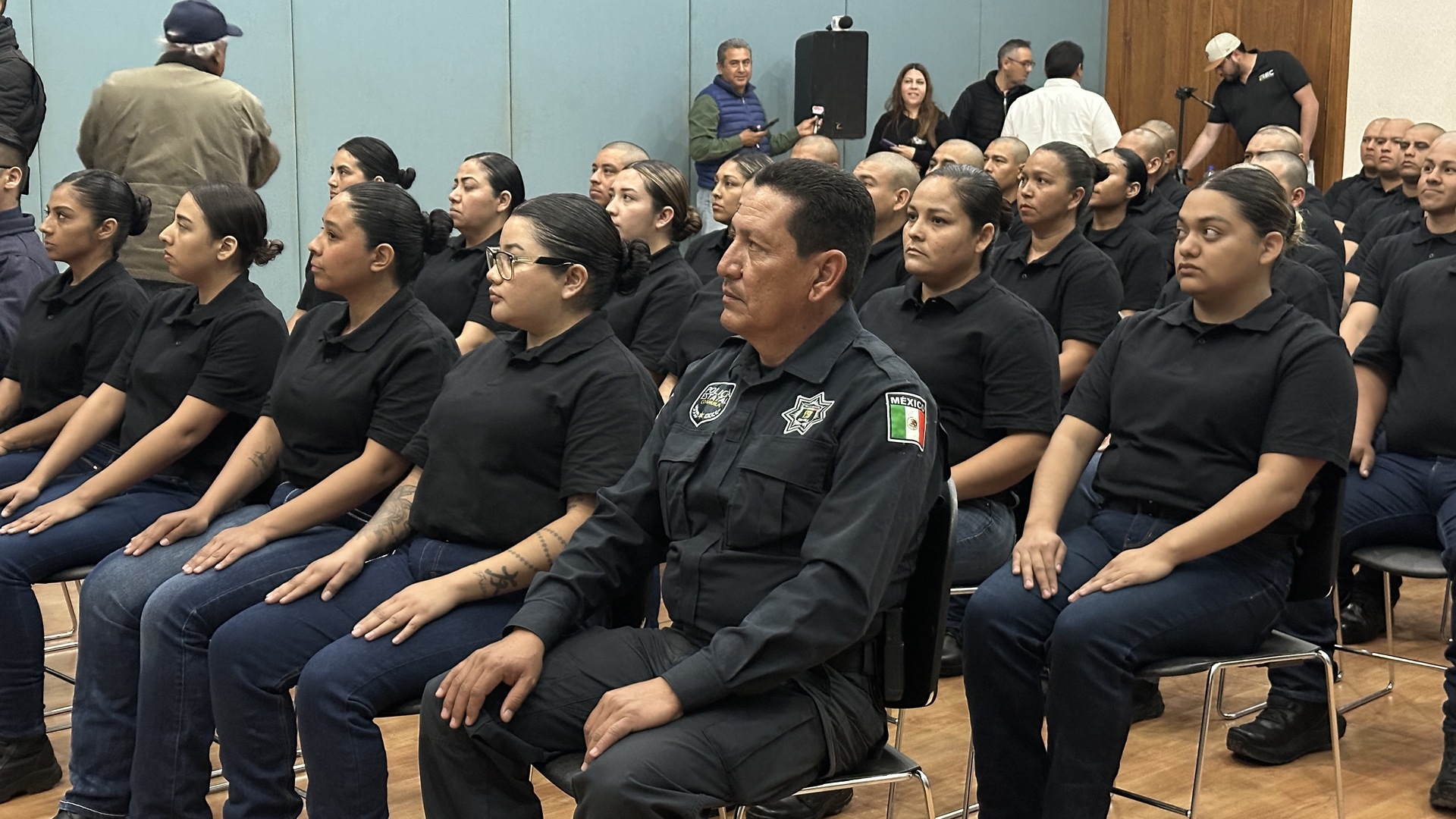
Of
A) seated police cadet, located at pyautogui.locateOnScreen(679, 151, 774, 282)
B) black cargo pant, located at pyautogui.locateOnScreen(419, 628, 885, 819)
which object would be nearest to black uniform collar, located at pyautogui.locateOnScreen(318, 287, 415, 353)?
black cargo pant, located at pyautogui.locateOnScreen(419, 628, 885, 819)

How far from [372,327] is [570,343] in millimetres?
508

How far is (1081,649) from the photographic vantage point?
2387 millimetres

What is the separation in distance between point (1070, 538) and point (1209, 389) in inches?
14.5

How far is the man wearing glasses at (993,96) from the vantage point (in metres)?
9.26

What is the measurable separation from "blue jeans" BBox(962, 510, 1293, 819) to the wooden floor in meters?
0.45

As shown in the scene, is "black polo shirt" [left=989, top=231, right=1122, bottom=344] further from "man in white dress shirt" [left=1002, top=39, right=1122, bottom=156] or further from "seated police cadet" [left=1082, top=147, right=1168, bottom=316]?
"man in white dress shirt" [left=1002, top=39, right=1122, bottom=156]

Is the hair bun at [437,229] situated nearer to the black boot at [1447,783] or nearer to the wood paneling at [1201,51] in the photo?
the black boot at [1447,783]

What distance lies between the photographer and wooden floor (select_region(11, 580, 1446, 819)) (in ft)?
9.59

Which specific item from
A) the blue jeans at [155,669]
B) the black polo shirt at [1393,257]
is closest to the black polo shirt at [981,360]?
the blue jeans at [155,669]

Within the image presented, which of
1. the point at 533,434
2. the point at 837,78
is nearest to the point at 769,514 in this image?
the point at 533,434

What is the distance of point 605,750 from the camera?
75.9 inches

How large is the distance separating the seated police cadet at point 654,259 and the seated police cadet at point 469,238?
356mm

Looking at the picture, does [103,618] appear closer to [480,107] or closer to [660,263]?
[660,263]

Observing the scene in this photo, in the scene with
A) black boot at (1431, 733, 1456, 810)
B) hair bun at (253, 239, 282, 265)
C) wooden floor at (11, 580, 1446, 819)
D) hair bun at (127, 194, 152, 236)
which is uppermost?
hair bun at (127, 194, 152, 236)
